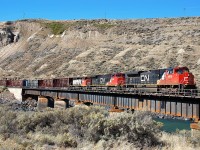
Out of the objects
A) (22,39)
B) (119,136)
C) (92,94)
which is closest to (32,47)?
(22,39)

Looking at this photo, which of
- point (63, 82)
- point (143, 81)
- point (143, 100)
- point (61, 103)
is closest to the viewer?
point (143, 100)

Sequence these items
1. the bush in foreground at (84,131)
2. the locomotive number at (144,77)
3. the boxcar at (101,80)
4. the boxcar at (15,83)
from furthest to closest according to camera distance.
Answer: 1. the boxcar at (15,83)
2. the boxcar at (101,80)
3. the locomotive number at (144,77)
4. the bush in foreground at (84,131)

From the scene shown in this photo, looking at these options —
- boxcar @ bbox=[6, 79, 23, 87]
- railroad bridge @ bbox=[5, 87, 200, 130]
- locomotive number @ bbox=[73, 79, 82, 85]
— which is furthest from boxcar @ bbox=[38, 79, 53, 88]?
boxcar @ bbox=[6, 79, 23, 87]

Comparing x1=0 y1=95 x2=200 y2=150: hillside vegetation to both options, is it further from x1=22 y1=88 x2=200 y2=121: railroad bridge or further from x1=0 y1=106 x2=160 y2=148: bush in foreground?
x1=22 y1=88 x2=200 y2=121: railroad bridge

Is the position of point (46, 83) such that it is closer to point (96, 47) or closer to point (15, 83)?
point (15, 83)

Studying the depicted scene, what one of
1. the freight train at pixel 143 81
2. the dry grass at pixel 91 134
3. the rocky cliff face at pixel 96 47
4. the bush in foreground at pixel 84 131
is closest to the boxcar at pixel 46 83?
the freight train at pixel 143 81

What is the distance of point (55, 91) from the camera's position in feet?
198

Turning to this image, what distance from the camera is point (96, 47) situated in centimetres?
10881

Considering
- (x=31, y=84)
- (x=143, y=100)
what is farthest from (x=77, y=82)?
(x=143, y=100)

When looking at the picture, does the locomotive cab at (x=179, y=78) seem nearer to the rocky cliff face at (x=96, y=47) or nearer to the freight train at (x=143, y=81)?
the freight train at (x=143, y=81)

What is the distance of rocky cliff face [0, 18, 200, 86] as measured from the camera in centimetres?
8638

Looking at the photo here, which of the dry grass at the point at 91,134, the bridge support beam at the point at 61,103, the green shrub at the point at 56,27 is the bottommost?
the bridge support beam at the point at 61,103

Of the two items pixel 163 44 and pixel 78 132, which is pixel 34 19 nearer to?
pixel 163 44

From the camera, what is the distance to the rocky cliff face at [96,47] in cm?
8638
